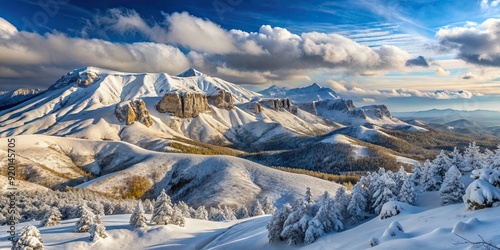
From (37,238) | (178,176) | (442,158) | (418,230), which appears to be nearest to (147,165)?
(178,176)

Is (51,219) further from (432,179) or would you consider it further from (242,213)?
(432,179)

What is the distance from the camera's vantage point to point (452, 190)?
33.0m

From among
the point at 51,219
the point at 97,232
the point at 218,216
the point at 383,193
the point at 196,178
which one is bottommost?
the point at 218,216

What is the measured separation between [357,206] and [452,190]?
1079 centimetres

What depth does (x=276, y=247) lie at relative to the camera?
36469 mm

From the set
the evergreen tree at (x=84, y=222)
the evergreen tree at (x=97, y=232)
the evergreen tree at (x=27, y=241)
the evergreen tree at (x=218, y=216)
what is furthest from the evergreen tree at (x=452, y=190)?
the evergreen tree at (x=218, y=216)

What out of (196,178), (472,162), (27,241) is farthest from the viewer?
(196,178)

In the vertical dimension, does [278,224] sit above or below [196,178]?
below

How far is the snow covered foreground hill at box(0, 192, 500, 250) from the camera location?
1930cm

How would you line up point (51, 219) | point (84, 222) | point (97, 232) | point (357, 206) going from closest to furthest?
point (357, 206) < point (97, 232) < point (84, 222) < point (51, 219)

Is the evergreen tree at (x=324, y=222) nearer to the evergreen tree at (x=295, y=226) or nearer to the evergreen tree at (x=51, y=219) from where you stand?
the evergreen tree at (x=295, y=226)

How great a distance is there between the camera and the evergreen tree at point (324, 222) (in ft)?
110

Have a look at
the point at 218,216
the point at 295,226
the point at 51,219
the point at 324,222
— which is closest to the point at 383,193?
the point at 324,222

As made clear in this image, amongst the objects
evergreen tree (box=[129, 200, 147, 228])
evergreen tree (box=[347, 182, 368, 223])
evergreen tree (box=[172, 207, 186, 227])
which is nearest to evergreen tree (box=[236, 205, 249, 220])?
evergreen tree (box=[172, 207, 186, 227])
